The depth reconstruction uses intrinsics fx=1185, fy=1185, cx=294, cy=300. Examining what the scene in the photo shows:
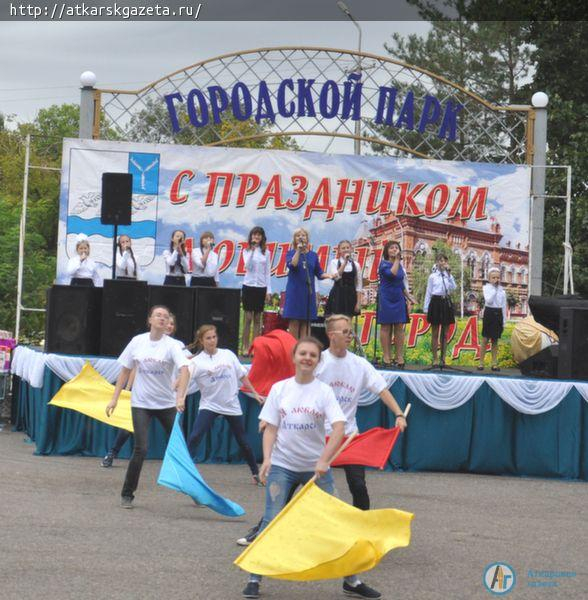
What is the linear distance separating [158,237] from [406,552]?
9719mm

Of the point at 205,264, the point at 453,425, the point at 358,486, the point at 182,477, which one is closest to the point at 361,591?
the point at 358,486

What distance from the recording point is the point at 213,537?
8383 millimetres

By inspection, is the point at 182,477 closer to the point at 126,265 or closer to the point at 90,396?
the point at 90,396

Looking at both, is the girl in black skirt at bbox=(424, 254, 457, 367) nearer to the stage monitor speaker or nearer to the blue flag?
the stage monitor speaker

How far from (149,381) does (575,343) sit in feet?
18.8

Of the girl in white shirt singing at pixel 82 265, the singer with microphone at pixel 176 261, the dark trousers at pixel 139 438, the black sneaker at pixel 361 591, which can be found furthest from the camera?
the girl in white shirt singing at pixel 82 265

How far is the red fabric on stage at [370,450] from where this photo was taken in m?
7.77

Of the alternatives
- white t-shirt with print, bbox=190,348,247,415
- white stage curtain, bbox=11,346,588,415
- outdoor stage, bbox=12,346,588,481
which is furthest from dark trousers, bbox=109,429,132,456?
white t-shirt with print, bbox=190,348,247,415

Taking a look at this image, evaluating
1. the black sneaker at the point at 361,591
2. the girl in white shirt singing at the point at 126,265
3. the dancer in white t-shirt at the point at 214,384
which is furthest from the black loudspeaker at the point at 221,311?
the black sneaker at the point at 361,591

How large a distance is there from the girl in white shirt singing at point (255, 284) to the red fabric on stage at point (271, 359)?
15.6 feet

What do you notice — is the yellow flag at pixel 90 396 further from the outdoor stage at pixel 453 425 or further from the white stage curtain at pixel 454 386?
the outdoor stage at pixel 453 425

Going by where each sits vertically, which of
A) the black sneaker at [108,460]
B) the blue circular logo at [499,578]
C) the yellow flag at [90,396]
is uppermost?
the yellow flag at [90,396]

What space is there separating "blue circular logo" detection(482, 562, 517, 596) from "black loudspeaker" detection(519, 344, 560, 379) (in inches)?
272

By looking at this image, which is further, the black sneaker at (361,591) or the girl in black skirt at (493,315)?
the girl in black skirt at (493,315)
